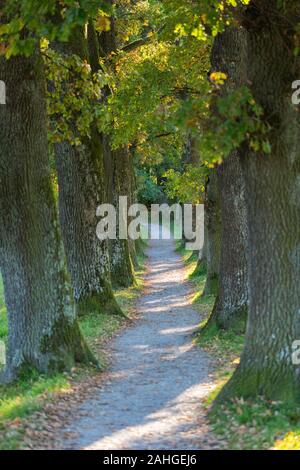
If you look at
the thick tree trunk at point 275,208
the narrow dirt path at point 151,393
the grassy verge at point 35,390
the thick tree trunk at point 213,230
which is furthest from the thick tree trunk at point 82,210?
the thick tree trunk at point 275,208

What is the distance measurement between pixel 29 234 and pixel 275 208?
4592 mm

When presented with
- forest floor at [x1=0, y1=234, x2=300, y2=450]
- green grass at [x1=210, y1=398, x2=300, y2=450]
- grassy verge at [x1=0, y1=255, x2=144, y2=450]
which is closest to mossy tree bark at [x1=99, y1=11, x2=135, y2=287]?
forest floor at [x1=0, y1=234, x2=300, y2=450]

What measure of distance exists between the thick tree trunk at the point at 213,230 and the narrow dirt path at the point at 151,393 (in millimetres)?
1521

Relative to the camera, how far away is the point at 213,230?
71.7ft

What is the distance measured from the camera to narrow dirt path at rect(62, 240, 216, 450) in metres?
8.77

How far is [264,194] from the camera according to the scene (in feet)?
30.6

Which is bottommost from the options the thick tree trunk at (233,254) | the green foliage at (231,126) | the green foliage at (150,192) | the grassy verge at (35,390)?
the grassy verge at (35,390)

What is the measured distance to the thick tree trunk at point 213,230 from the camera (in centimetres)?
2128

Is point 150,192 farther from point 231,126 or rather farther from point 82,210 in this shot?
point 231,126

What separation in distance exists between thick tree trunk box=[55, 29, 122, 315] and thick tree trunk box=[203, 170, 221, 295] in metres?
4.15

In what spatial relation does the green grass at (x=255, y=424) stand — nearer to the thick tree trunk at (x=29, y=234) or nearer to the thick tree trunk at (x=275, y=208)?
the thick tree trunk at (x=275, y=208)
